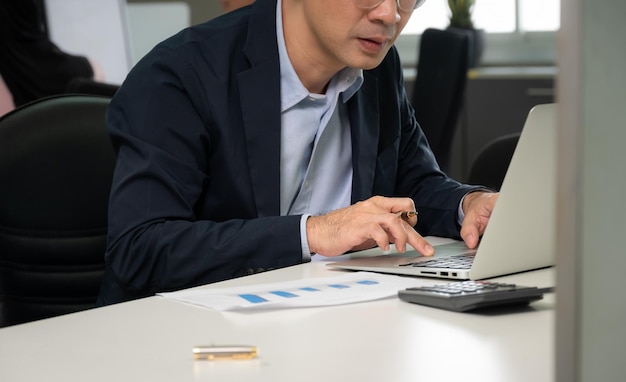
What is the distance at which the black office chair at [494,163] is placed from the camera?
2.22 m

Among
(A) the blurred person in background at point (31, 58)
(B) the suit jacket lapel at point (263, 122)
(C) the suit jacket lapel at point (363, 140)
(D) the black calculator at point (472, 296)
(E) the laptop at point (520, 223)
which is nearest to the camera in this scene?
(D) the black calculator at point (472, 296)

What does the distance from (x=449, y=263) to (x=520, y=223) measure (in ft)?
0.40

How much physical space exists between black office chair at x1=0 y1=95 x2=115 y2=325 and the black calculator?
0.83 m

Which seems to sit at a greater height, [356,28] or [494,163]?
[356,28]

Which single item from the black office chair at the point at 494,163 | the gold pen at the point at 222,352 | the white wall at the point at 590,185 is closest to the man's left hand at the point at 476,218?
the black office chair at the point at 494,163

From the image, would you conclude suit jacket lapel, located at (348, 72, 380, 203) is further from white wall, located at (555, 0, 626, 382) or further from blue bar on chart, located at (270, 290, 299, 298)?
white wall, located at (555, 0, 626, 382)

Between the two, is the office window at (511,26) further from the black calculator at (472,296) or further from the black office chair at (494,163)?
the black calculator at (472,296)

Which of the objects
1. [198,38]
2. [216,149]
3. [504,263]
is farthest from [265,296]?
[198,38]

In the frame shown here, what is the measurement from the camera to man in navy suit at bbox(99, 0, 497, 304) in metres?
1.41

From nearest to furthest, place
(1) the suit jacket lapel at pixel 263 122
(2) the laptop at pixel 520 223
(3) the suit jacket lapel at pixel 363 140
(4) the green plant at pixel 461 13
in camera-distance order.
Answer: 1. (2) the laptop at pixel 520 223
2. (1) the suit jacket lapel at pixel 263 122
3. (3) the suit jacket lapel at pixel 363 140
4. (4) the green plant at pixel 461 13

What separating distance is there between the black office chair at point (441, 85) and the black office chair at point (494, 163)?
1417 mm

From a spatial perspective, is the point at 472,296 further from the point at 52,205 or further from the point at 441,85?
the point at 441,85

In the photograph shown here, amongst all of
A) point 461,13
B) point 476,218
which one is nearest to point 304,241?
point 476,218

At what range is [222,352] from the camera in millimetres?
831
